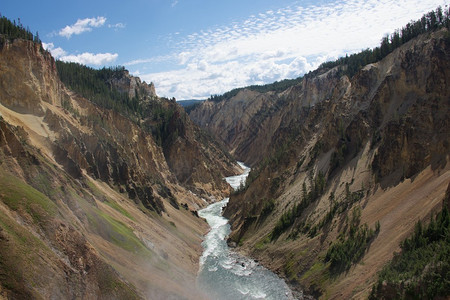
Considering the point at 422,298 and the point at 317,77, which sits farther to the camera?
the point at 317,77

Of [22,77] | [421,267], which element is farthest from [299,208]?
[22,77]

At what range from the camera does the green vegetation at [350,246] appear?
121 ft

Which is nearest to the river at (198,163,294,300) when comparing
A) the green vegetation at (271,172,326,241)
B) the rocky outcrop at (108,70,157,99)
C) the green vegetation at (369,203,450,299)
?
the green vegetation at (271,172,326,241)

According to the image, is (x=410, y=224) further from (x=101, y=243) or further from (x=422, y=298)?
(x=101, y=243)

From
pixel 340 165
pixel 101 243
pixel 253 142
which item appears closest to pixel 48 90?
pixel 101 243

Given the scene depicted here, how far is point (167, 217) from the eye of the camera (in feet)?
190

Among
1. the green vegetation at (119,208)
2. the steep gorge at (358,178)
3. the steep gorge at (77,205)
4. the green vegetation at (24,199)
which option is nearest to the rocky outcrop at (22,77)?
the steep gorge at (77,205)

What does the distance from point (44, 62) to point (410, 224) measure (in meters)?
49.5

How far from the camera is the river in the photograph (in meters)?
39.7

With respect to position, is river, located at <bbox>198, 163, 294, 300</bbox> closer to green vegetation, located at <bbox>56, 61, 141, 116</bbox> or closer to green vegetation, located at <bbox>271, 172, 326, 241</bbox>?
green vegetation, located at <bbox>271, 172, 326, 241</bbox>

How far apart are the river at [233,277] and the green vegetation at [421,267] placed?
11467mm

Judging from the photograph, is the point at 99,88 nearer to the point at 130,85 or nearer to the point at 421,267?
the point at 130,85

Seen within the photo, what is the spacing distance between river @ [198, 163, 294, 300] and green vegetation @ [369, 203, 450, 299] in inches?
451

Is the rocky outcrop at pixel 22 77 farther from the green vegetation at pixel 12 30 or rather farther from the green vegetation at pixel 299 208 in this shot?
the green vegetation at pixel 299 208
